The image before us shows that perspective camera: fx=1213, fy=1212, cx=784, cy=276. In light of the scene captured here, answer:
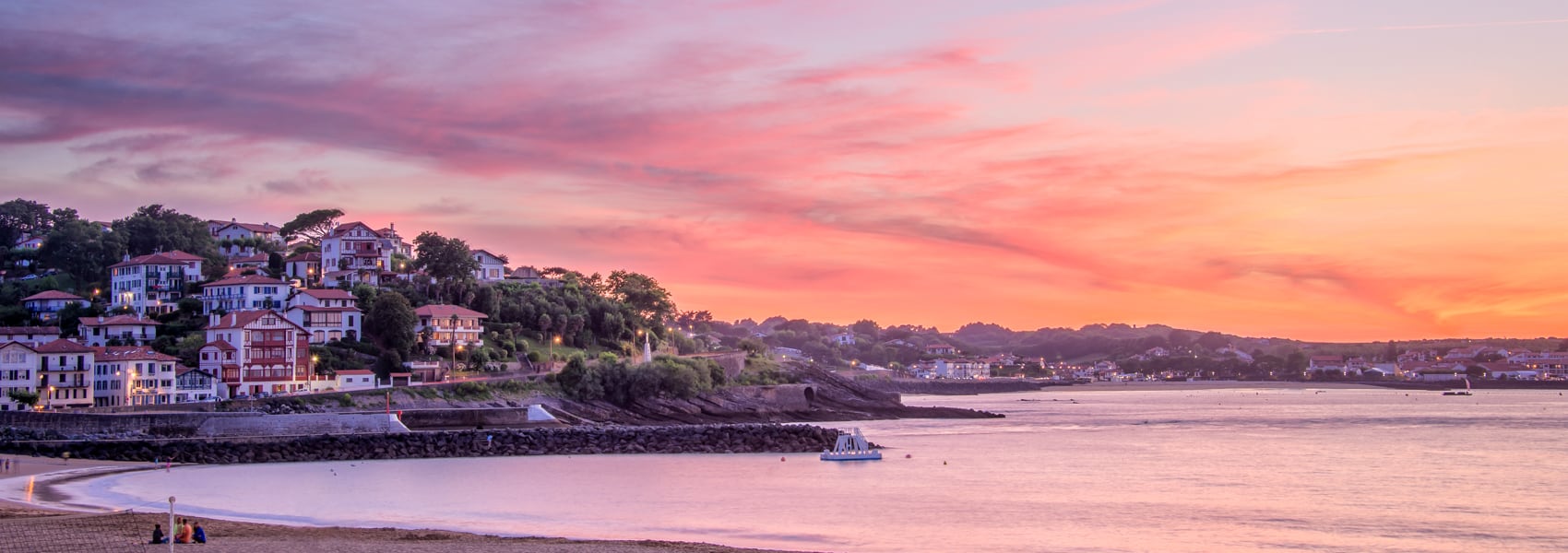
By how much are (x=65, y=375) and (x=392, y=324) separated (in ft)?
69.2

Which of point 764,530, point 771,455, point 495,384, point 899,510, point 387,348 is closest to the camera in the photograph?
point 764,530

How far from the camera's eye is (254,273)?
92312mm

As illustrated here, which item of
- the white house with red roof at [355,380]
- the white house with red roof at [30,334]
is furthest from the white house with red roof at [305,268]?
the white house with red roof at [355,380]

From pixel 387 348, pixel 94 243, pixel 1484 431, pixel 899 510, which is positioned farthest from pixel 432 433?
pixel 1484 431

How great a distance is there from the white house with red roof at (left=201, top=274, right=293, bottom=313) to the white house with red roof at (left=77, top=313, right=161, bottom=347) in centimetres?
776

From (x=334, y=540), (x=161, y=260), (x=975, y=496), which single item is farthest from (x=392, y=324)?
(x=334, y=540)

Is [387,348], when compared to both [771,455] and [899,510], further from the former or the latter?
[899,510]

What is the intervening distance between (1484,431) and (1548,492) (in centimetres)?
4229

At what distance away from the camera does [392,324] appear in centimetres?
8494

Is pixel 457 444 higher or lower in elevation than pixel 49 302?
lower

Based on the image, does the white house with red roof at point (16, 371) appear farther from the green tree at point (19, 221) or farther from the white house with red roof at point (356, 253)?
the green tree at point (19, 221)

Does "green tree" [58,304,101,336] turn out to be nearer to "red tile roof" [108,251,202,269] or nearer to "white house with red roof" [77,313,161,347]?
"white house with red roof" [77,313,161,347]

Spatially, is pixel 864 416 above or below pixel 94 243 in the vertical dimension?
below

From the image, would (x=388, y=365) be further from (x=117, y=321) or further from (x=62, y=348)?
(x=62, y=348)
